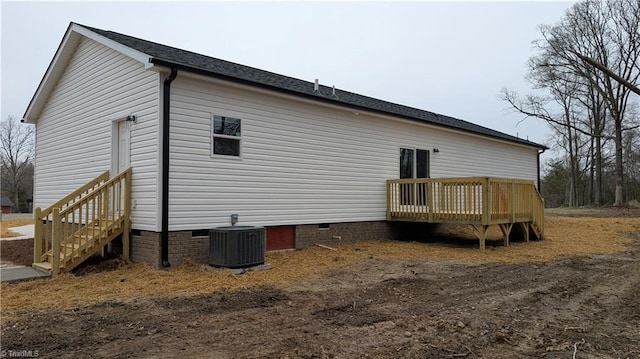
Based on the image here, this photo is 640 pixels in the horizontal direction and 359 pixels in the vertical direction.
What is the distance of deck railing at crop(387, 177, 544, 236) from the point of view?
32.5 feet

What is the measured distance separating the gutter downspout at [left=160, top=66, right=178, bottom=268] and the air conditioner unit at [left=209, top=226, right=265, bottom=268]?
760mm

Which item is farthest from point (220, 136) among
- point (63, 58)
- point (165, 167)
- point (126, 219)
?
point (63, 58)

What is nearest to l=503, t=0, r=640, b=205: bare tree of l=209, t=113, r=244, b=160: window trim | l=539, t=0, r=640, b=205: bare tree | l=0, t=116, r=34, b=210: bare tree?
l=539, t=0, r=640, b=205: bare tree

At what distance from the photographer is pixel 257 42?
21328mm

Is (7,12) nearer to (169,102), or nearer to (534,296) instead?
(169,102)

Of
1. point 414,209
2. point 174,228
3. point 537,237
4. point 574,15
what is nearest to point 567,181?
point 574,15

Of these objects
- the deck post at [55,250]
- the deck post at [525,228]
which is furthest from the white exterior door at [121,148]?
the deck post at [525,228]

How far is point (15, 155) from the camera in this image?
4638 centimetres

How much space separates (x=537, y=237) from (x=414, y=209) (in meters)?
3.72

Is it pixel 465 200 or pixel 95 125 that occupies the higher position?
pixel 95 125

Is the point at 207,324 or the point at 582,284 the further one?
the point at 582,284

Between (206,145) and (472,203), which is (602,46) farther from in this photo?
(206,145)

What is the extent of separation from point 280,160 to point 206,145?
182 centimetres

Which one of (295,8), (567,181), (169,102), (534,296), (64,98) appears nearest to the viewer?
(534,296)
